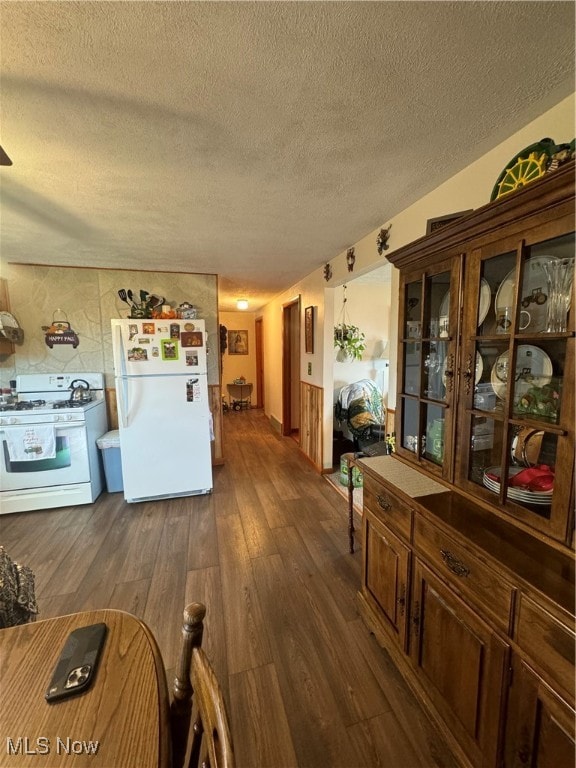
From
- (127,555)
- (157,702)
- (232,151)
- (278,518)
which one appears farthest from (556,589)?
(127,555)

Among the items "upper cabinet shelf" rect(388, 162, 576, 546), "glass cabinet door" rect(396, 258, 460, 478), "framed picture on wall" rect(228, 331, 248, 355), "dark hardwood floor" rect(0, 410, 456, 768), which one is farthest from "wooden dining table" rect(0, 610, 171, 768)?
"framed picture on wall" rect(228, 331, 248, 355)

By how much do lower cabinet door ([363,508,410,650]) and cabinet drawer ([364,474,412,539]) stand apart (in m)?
0.04

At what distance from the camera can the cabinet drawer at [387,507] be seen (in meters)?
1.34

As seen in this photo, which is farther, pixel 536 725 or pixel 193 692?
pixel 536 725

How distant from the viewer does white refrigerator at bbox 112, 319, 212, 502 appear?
2.89 m

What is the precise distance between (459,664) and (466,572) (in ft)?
1.16

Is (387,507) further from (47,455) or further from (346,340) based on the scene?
(346,340)

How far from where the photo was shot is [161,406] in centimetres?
300

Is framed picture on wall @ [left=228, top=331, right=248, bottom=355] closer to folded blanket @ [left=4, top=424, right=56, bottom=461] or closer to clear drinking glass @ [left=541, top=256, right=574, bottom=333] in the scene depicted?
folded blanket @ [left=4, top=424, right=56, bottom=461]

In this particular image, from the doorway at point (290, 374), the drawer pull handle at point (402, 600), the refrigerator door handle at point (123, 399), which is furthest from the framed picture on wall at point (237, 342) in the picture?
the drawer pull handle at point (402, 600)

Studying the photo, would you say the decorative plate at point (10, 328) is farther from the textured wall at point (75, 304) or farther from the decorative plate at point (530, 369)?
the decorative plate at point (530, 369)

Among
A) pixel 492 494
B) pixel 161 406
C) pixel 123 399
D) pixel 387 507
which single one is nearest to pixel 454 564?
pixel 492 494

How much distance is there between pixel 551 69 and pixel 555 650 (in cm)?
171

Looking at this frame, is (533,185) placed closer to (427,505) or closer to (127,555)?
(427,505)
